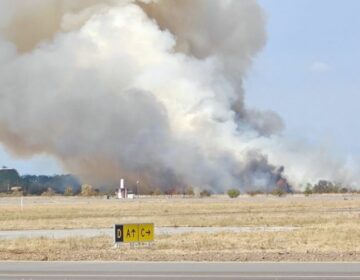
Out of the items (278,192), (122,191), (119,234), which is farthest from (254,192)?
(119,234)

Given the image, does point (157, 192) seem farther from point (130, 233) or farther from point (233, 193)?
point (130, 233)

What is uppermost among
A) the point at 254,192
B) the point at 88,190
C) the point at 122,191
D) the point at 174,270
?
the point at 88,190

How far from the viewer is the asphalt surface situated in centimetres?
2114

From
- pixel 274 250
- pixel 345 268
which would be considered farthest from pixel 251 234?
pixel 345 268

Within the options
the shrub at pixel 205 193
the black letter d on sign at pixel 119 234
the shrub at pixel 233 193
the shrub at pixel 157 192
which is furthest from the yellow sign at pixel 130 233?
→ the shrub at pixel 157 192

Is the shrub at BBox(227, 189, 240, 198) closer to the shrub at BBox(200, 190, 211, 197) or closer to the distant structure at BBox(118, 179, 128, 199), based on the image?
the shrub at BBox(200, 190, 211, 197)

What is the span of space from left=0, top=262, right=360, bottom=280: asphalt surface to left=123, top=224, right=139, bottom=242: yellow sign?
24.6 ft

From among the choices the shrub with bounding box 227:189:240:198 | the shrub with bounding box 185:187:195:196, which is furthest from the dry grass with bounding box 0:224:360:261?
the shrub with bounding box 185:187:195:196

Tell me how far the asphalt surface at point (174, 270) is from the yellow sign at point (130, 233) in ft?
24.6

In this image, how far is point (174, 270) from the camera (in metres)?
23.1

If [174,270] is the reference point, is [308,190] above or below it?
above

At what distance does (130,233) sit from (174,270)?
10955 mm

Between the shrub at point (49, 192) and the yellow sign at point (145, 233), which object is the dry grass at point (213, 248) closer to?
the yellow sign at point (145, 233)

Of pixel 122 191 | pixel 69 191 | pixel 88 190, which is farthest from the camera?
pixel 69 191
